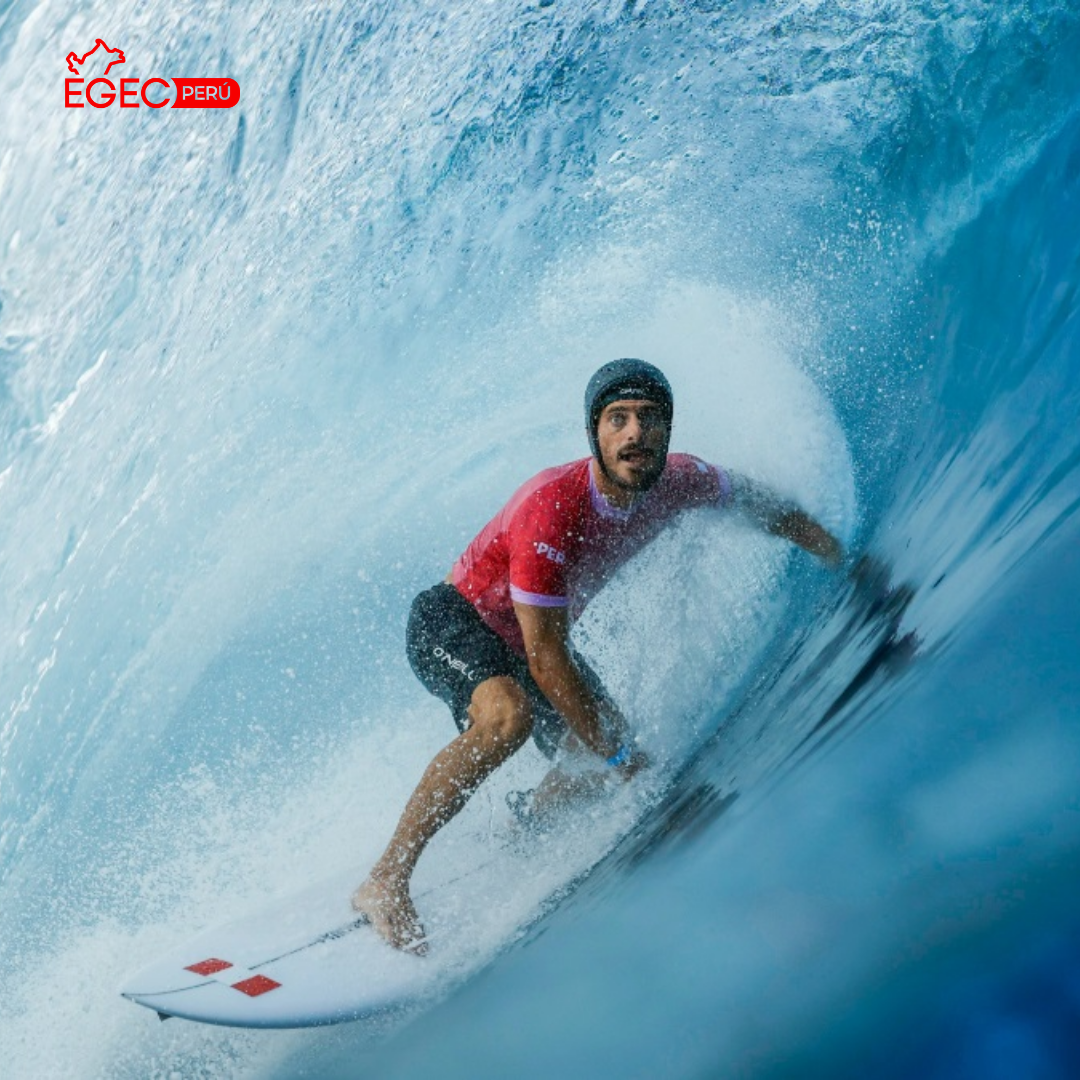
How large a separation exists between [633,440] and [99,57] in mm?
6690

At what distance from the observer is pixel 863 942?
2.45 metres

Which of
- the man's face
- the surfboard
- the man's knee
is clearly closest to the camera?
the man's face

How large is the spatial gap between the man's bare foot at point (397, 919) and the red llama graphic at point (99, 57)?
647 cm

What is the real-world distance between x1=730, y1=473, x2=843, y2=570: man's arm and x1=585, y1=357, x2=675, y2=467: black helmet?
1.81 feet

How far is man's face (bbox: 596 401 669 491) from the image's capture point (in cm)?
257

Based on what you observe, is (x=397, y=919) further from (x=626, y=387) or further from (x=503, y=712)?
(x=626, y=387)

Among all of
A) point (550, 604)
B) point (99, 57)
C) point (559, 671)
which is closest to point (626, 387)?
point (550, 604)

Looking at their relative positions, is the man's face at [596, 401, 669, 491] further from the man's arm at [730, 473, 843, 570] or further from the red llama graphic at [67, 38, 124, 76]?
the red llama graphic at [67, 38, 124, 76]

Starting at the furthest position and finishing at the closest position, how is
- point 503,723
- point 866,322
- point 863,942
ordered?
point 866,322, point 503,723, point 863,942

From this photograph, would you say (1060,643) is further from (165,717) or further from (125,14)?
(125,14)

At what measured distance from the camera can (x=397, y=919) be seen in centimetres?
300

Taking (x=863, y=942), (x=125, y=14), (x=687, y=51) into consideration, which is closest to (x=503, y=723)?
(x=863, y=942)

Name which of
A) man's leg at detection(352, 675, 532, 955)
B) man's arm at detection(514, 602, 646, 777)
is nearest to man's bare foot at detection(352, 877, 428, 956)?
man's leg at detection(352, 675, 532, 955)

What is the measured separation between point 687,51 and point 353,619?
3187 mm
